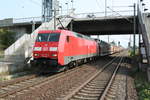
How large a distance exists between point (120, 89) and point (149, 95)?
5.46ft

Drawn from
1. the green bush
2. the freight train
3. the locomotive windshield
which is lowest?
the freight train

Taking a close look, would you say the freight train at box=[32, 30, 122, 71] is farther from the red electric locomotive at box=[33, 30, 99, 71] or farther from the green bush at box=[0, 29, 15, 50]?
the green bush at box=[0, 29, 15, 50]

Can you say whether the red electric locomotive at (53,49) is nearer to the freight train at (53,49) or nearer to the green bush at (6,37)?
the freight train at (53,49)

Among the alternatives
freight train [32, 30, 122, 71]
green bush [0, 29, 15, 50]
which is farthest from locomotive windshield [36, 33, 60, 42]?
green bush [0, 29, 15, 50]

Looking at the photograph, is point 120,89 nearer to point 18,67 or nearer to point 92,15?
point 18,67

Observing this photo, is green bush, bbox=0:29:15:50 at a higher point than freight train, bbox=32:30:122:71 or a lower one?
higher

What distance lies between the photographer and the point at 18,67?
15273mm

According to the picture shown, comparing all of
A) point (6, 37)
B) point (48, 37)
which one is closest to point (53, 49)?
point (48, 37)

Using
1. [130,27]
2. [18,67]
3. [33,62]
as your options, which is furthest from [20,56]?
[130,27]

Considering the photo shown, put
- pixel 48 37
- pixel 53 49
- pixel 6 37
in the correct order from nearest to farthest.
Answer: pixel 53 49
pixel 48 37
pixel 6 37

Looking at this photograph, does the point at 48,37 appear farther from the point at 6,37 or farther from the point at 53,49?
the point at 6,37

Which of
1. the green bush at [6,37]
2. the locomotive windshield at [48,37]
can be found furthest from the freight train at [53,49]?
the green bush at [6,37]

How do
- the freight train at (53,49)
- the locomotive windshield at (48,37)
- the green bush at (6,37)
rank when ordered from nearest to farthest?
the freight train at (53,49)
the locomotive windshield at (48,37)
the green bush at (6,37)

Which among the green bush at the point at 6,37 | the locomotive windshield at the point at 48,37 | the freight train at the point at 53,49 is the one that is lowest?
the freight train at the point at 53,49
